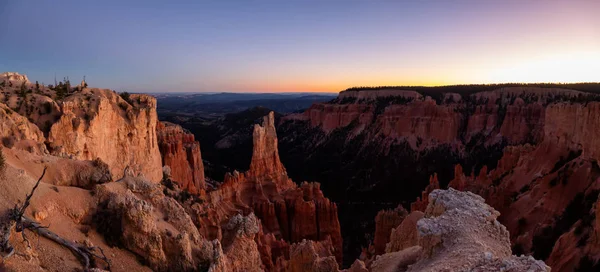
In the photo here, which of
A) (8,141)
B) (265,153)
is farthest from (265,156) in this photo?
(8,141)

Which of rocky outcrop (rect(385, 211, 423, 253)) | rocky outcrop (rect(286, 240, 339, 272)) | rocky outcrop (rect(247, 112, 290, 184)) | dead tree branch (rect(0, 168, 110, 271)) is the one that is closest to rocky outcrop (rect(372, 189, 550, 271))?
rocky outcrop (rect(385, 211, 423, 253))

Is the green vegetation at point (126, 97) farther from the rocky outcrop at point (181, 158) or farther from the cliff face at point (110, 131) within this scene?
the rocky outcrop at point (181, 158)

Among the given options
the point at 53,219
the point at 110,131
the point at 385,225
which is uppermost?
the point at 110,131

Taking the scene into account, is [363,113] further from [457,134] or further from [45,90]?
[45,90]

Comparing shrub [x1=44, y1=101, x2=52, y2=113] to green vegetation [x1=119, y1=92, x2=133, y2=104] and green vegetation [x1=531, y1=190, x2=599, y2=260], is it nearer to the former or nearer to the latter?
green vegetation [x1=119, y1=92, x2=133, y2=104]

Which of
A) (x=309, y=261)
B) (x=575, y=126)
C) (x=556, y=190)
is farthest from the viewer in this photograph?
(x=575, y=126)

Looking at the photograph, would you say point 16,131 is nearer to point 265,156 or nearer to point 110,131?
point 110,131

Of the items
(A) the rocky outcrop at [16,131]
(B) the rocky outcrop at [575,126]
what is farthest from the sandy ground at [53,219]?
(B) the rocky outcrop at [575,126]
